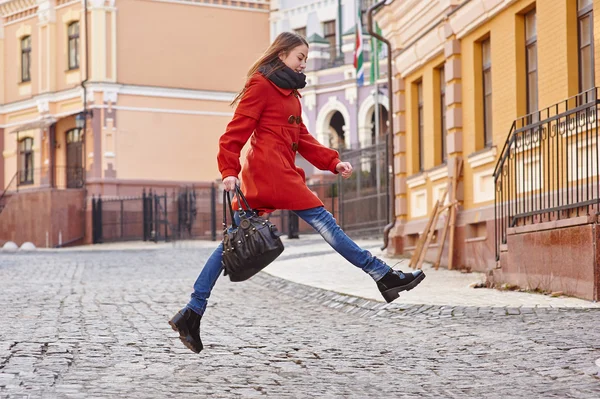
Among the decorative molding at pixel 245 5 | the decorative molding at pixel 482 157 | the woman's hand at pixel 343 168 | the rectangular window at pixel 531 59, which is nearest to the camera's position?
the woman's hand at pixel 343 168

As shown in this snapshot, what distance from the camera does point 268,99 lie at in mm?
7328

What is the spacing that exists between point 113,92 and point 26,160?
603 cm

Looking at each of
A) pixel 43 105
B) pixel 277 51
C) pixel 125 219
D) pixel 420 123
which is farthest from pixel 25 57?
pixel 277 51

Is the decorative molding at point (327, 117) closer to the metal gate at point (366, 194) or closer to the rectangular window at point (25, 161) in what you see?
the rectangular window at point (25, 161)

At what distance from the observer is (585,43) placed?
1266 cm

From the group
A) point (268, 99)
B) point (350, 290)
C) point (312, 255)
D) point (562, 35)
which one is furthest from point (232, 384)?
point (312, 255)

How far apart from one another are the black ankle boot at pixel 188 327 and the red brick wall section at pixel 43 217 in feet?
105

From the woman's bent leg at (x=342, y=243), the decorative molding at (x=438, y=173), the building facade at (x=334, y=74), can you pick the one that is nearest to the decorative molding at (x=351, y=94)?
the building facade at (x=334, y=74)

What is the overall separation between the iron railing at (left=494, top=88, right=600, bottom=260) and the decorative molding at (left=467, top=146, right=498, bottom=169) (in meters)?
0.61

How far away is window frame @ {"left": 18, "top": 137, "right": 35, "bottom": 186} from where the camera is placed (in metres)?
44.6

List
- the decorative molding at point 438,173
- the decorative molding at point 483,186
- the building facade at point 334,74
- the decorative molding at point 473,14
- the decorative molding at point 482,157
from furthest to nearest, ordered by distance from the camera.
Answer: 1. the building facade at point 334,74
2. the decorative molding at point 438,173
3. the decorative molding at point 483,186
4. the decorative molding at point 482,157
5. the decorative molding at point 473,14

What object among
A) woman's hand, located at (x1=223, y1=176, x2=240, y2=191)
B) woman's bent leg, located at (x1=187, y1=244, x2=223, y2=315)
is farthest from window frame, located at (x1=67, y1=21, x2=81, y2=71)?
woman's hand, located at (x1=223, y1=176, x2=240, y2=191)

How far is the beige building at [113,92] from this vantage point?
4138 cm

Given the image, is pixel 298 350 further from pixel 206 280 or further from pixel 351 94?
pixel 351 94
